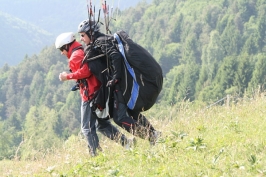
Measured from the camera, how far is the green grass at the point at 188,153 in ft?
14.6

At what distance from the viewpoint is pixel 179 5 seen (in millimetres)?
170375

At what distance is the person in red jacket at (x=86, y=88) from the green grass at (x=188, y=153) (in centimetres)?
15

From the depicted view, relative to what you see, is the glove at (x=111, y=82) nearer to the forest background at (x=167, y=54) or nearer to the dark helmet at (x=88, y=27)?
the dark helmet at (x=88, y=27)

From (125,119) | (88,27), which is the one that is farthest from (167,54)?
(125,119)

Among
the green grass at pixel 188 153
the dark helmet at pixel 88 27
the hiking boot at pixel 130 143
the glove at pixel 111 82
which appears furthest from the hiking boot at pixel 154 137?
the dark helmet at pixel 88 27

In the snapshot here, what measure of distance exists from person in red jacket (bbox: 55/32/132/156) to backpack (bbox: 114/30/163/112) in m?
0.39

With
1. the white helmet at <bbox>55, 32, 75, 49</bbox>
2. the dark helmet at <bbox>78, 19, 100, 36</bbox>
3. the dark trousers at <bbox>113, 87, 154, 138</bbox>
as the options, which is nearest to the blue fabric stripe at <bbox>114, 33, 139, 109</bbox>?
the dark trousers at <bbox>113, 87, 154, 138</bbox>

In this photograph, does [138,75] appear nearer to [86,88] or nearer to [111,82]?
[111,82]

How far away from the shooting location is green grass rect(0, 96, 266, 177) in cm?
445

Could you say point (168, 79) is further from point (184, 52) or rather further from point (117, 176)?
point (117, 176)

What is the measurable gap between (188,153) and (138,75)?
1.44m

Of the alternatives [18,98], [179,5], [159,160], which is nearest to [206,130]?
[159,160]

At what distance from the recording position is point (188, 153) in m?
5.04

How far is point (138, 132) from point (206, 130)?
0.75 meters
